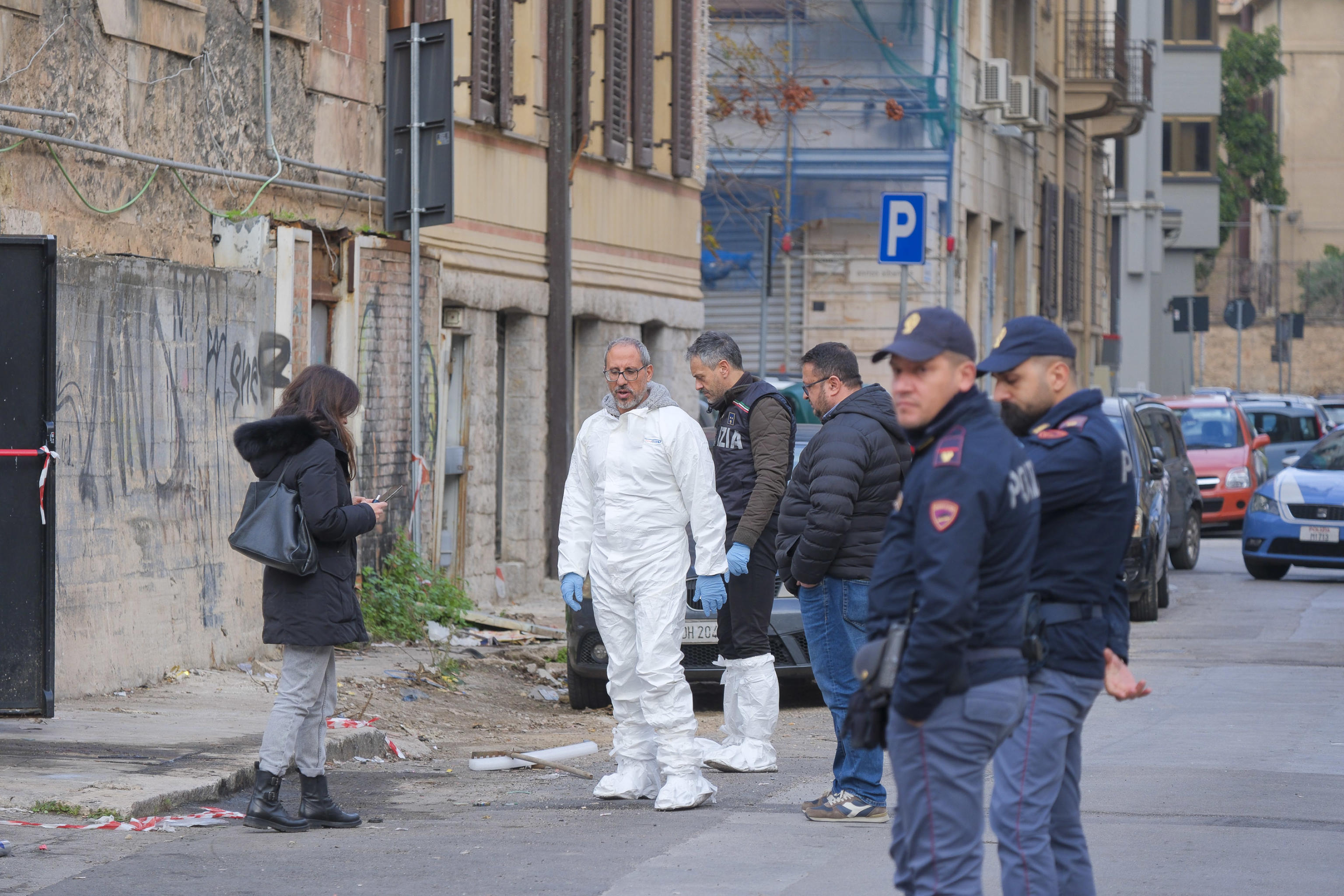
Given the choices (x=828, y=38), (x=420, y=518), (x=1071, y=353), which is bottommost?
(x=420, y=518)

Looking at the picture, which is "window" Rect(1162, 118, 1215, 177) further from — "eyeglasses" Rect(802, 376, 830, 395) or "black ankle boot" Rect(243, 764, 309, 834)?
"black ankle boot" Rect(243, 764, 309, 834)

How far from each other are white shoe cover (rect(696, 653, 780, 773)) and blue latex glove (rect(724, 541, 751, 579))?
0.49 m

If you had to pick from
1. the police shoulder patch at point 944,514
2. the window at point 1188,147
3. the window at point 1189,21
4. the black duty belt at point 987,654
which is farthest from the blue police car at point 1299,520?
the window at point 1188,147

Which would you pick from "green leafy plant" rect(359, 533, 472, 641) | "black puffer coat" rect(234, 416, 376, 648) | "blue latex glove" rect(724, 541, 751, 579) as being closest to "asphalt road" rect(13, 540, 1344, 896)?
"black puffer coat" rect(234, 416, 376, 648)

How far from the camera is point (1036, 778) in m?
5.18

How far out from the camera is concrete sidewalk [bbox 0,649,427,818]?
25.6ft

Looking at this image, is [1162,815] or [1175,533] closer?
[1162,815]

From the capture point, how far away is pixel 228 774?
8.34 m

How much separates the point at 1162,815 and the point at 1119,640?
8.59ft

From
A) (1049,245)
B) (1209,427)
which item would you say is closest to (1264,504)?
(1209,427)

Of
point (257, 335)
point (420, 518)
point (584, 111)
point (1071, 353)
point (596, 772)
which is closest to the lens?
point (1071, 353)

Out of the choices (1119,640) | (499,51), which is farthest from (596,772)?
(499,51)

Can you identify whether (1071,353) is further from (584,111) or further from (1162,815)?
(584,111)

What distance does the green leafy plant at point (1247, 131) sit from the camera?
231ft
